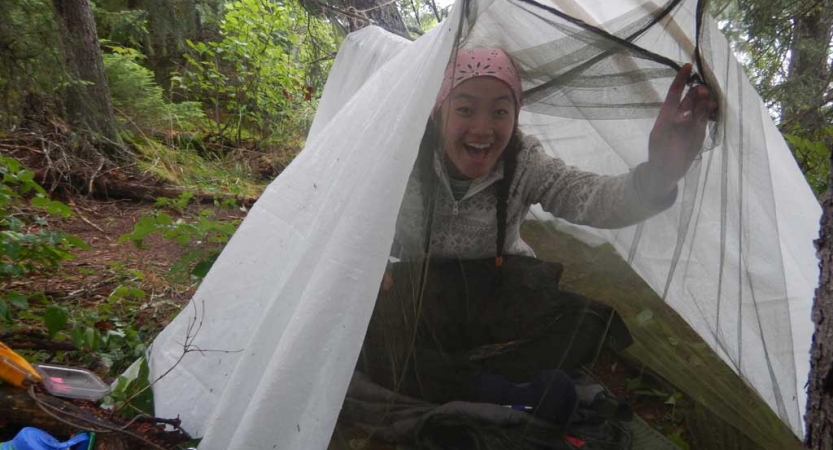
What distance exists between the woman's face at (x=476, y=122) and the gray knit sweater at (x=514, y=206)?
0.08 metres

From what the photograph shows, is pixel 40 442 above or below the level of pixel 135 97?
below

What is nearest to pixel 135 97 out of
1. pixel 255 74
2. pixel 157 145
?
pixel 157 145

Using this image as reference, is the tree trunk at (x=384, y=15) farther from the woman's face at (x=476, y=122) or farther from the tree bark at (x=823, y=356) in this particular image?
the tree bark at (x=823, y=356)

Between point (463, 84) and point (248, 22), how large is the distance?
4374 millimetres

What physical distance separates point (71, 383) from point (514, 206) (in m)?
1.34

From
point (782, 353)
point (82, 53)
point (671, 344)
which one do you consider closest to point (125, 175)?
point (82, 53)

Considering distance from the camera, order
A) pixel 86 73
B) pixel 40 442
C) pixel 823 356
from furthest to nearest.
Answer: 1. pixel 86 73
2. pixel 40 442
3. pixel 823 356

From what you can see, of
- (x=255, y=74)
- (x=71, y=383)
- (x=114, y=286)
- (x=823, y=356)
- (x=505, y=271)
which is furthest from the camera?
(x=255, y=74)

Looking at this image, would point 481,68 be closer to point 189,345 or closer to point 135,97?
point 189,345

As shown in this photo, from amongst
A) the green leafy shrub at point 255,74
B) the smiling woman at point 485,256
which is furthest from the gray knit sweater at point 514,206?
the green leafy shrub at point 255,74

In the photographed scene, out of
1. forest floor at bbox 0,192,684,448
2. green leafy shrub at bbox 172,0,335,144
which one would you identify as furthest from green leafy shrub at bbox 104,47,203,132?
forest floor at bbox 0,192,684,448

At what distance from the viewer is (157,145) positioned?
4141 mm

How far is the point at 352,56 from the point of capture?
231 centimetres

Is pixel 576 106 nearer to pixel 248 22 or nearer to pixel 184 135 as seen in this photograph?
pixel 184 135
